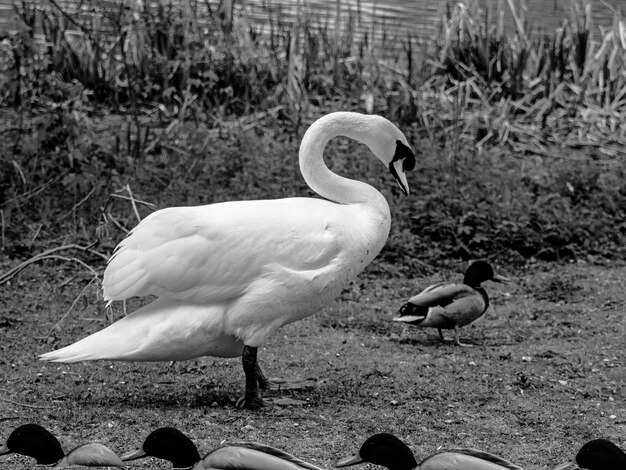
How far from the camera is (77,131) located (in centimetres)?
847

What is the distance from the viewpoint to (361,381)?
5.73m

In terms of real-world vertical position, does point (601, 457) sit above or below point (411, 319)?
above

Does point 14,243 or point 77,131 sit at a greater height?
point 77,131

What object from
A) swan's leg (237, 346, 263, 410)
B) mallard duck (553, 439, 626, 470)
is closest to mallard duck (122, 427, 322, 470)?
mallard duck (553, 439, 626, 470)

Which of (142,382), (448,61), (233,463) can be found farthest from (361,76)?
(233,463)

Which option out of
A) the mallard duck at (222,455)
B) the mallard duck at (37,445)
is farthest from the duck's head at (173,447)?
the mallard duck at (37,445)

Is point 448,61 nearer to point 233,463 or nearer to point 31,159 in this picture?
point 31,159

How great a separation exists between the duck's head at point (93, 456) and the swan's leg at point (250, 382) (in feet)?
4.08

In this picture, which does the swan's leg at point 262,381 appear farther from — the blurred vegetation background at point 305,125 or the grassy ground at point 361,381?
the blurred vegetation background at point 305,125

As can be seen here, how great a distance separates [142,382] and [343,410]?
1.07 meters

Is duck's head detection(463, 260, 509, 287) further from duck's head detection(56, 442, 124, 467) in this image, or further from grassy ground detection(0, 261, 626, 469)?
duck's head detection(56, 442, 124, 467)

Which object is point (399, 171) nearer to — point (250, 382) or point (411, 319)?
point (411, 319)

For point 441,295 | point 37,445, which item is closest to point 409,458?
point 37,445

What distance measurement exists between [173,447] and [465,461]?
105 cm
